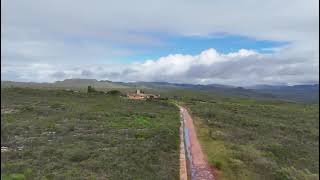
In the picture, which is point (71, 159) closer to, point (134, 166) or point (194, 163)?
point (134, 166)

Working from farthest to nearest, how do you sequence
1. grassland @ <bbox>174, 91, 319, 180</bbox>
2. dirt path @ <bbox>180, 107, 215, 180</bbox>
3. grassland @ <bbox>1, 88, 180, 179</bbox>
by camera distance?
grassland @ <bbox>174, 91, 319, 180</bbox>, dirt path @ <bbox>180, 107, 215, 180</bbox>, grassland @ <bbox>1, 88, 180, 179</bbox>

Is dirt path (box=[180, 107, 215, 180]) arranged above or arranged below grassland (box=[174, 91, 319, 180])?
above

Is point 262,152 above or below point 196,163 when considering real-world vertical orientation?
below

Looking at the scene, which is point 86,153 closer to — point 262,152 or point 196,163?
point 196,163

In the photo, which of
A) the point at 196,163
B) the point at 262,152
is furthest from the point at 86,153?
the point at 262,152

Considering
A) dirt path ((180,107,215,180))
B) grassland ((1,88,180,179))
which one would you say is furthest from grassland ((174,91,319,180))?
grassland ((1,88,180,179))

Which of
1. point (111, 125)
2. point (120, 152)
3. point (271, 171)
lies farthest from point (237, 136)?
point (120, 152)

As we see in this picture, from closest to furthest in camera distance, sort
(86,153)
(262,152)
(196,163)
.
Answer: (196,163) < (86,153) < (262,152)

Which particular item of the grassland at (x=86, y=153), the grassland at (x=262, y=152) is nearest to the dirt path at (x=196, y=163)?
the grassland at (x=262, y=152)

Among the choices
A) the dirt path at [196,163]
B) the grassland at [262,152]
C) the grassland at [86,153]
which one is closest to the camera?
the grassland at [86,153]

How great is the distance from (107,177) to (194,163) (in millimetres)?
5036

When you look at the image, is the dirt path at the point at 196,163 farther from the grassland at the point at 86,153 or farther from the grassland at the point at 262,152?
the grassland at the point at 86,153

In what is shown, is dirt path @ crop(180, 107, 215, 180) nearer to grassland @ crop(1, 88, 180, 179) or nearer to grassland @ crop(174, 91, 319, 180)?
grassland @ crop(174, 91, 319, 180)

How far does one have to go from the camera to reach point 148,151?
67.0 ft
